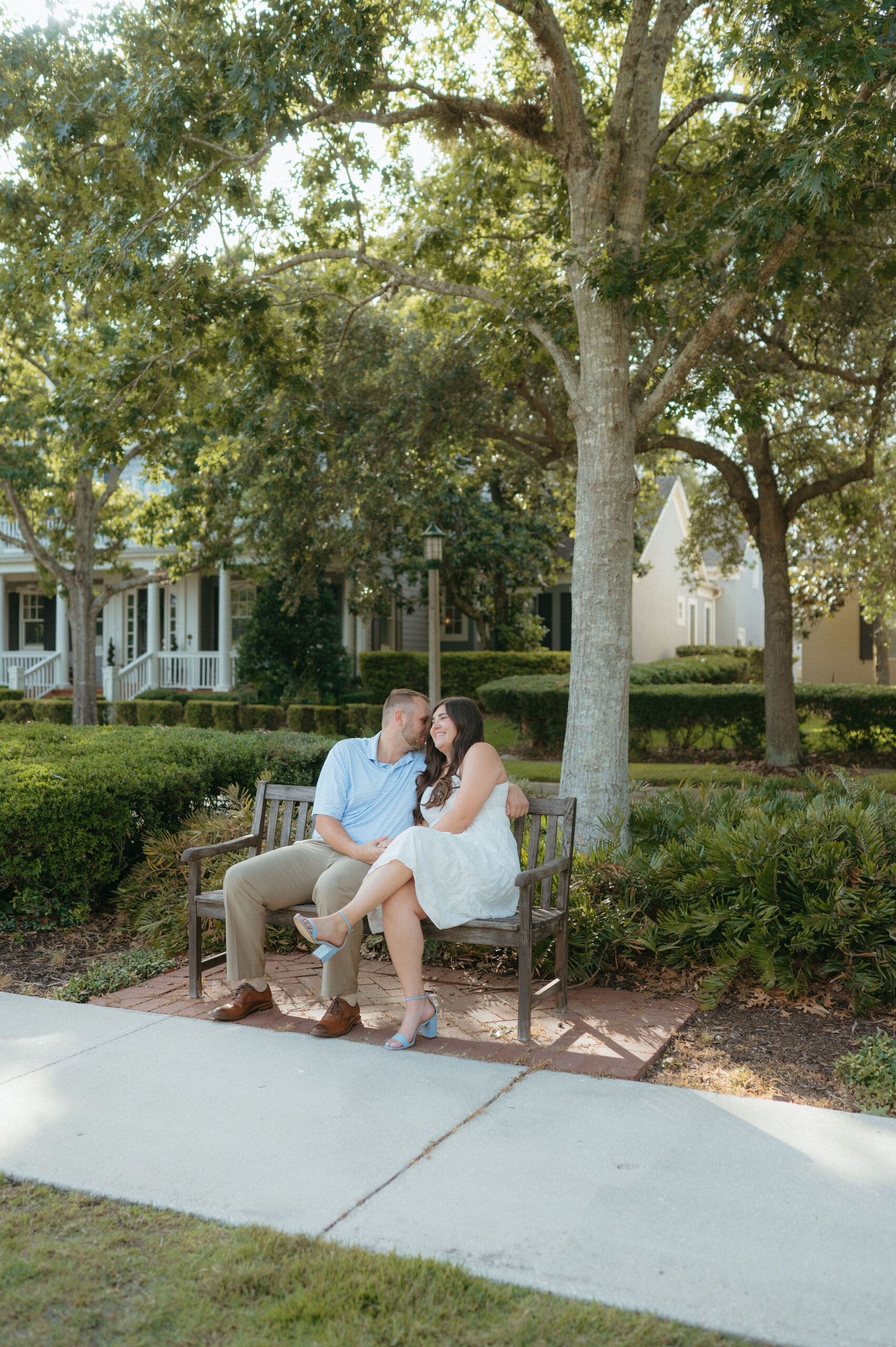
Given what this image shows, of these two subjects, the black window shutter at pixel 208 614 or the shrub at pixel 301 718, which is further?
the black window shutter at pixel 208 614

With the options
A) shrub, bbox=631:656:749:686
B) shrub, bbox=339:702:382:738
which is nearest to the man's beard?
shrub, bbox=339:702:382:738

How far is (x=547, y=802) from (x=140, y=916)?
2691 mm

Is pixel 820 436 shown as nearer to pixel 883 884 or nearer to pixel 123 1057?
pixel 883 884

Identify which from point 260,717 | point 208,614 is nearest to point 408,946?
point 260,717

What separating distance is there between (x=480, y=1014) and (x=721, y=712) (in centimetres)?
1164

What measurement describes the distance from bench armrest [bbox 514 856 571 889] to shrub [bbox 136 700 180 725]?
675 inches

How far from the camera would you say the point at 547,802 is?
17.4 feet

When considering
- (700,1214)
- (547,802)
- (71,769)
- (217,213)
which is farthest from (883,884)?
(217,213)

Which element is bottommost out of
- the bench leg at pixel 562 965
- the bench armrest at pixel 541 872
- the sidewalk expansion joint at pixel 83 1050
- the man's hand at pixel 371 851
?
the sidewalk expansion joint at pixel 83 1050

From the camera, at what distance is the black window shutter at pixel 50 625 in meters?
29.2

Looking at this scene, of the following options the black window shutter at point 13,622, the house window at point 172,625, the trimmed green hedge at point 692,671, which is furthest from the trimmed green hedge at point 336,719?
the black window shutter at point 13,622

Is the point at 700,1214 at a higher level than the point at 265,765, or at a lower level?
lower

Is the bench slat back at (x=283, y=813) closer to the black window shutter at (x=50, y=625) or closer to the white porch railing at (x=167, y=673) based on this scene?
the white porch railing at (x=167, y=673)

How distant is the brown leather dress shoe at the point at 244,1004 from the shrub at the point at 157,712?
16.7 m
